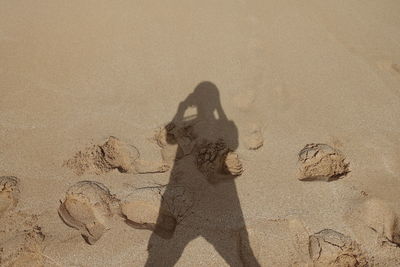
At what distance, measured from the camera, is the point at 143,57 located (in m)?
2.61

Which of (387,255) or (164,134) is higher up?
(164,134)

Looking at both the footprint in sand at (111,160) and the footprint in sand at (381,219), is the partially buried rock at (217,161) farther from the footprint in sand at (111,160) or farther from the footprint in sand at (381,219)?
the footprint in sand at (381,219)

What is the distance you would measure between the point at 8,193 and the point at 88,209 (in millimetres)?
490

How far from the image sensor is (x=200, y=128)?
228 centimetres

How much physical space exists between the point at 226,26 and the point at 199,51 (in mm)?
379

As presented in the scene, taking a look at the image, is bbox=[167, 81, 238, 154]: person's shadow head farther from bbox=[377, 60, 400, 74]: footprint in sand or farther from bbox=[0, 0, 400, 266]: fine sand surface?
bbox=[377, 60, 400, 74]: footprint in sand

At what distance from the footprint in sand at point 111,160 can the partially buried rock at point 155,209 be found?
20cm

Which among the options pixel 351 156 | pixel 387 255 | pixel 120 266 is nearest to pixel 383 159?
pixel 351 156

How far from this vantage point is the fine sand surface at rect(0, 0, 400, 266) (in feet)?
6.02

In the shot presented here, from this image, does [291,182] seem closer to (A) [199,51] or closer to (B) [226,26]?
(A) [199,51]

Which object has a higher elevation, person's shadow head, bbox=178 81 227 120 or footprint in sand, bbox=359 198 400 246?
person's shadow head, bbox=178 81 227 120

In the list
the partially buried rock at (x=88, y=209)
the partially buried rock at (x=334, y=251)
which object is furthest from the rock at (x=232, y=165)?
the partially buried rock at (x=88, y=209)

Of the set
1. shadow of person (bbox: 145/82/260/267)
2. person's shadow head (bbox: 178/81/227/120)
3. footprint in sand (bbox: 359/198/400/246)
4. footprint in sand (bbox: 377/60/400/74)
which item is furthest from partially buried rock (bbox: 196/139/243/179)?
footprint in sand (bbox: 377/60/400/74)

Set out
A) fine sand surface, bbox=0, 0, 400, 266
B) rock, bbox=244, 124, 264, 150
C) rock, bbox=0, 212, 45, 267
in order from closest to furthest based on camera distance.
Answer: rock, bbox=0, 212, 45, 267 → fine sand surface, bbox=0, 0, 400, 266 → rock, bbox=244, 124, 264, 150
